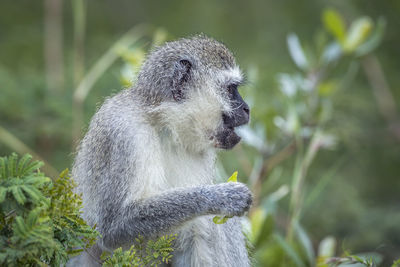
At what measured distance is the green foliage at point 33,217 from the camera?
234 centimetres

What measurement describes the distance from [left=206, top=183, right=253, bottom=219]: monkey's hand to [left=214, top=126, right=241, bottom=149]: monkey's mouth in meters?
0.47

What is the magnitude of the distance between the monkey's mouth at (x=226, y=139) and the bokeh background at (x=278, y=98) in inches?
41.1

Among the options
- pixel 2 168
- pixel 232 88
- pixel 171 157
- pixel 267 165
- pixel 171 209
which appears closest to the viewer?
pixel 2 168

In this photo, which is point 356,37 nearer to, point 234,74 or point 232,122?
point 234,74

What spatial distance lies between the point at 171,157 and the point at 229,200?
0.62 metres

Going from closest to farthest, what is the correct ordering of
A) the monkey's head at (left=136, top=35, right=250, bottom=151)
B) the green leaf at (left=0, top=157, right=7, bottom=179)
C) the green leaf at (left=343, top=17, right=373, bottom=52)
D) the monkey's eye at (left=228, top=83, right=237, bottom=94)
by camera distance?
1. the green leaf at (left=0, top=157, right=7, bottom=179)
2. the monkey's head at (left=136, top=35, right=250, bottom=151)
3. the monkey's eye at (left=228, top=83, right=237, bottom=94)
4. the green leaf at (left=343, top=17, right=373, bottom=52)

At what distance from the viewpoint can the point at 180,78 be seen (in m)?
3.98

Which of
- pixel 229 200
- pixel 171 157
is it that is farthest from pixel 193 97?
pixel 229 200

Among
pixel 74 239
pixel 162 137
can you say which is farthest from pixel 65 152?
pixel 74 239

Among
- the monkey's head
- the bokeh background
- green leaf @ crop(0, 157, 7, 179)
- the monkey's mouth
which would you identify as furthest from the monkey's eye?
green leaf @ crop(0, 157, 7, 179)

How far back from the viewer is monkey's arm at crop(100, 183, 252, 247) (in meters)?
3.54

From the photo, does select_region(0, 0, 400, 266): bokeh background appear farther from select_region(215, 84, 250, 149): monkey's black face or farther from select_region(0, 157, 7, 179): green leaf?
select_region(0, 157, 7, 179): green leaf

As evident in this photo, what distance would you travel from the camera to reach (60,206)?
2.63 m

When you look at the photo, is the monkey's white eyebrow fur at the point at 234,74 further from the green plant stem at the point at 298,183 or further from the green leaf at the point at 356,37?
the green leaf at the point at 356,37
